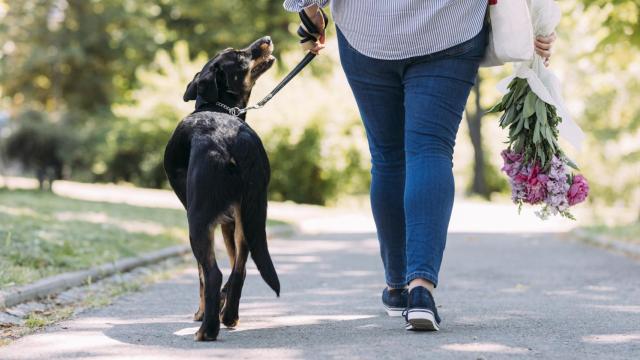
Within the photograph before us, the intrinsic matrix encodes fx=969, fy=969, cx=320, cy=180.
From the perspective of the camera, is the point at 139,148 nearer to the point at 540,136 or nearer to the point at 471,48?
the point at 540,136

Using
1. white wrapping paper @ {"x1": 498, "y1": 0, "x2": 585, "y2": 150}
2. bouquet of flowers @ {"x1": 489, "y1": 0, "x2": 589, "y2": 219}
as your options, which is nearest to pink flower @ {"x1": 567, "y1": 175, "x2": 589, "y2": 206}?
bouquet of flowers @ {"x1": 489, "y1": 0, "x2": 589, "y2": 219}

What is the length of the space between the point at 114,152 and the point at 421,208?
21576 millimetres

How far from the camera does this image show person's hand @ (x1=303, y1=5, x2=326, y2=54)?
15.6 ft

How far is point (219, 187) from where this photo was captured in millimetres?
4191

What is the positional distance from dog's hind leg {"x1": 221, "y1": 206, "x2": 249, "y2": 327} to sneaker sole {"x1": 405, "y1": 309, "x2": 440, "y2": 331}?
2.63 feet

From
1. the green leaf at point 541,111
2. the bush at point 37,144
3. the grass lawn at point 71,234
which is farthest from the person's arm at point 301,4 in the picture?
the bush at point 37,144

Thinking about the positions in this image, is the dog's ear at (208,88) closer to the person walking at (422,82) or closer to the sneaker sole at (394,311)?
the person walking at (422,82)

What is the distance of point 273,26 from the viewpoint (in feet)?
47.5

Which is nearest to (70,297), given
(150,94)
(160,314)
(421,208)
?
(160,314)

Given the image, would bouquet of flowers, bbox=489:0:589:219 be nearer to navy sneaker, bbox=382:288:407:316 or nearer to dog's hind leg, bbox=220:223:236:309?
navy sneaker, bbox=382:288:407:316

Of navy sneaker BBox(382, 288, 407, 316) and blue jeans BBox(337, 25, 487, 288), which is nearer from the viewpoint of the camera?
blue jeans BBox(337, 25, 487, 288)

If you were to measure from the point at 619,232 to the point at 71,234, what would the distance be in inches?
255

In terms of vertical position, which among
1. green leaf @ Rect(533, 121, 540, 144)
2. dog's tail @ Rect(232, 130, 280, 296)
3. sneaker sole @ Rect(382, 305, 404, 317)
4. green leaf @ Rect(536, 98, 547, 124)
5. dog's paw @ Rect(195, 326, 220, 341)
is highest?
green leaf @ Rect(536, 98, 547, 124)

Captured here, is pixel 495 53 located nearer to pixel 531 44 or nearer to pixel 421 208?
pixel 531 44
